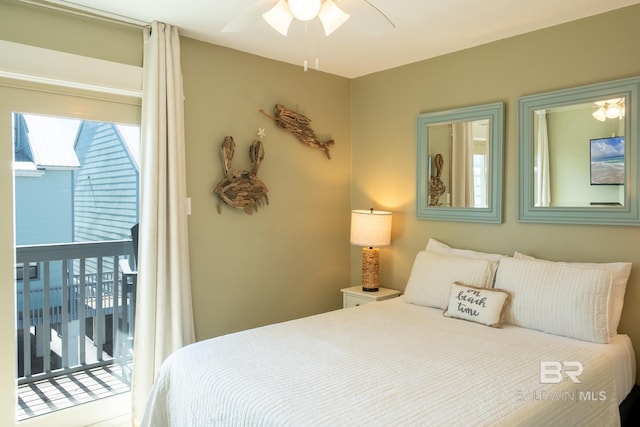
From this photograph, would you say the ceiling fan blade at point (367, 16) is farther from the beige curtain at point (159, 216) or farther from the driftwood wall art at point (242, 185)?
the driftwood wall art at point (242, 185)

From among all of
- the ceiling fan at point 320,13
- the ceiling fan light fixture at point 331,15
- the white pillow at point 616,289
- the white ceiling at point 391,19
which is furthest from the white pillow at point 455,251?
the ceiling fan light fixture at point 331,15

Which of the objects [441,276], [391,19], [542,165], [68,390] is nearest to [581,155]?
[542,165]

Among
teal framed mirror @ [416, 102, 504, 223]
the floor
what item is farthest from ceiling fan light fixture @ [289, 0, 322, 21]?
the floor

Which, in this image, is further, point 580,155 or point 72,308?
point 72,308

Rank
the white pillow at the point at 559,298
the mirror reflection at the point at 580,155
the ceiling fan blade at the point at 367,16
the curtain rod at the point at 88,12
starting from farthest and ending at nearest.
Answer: the mirror reflection at the point at 580,155, the curtain rod at the point at 88,12, the white pillow at the point at 559,298, the ceiling fan blade at the point at 367,16

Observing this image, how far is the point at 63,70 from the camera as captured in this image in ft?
8.21

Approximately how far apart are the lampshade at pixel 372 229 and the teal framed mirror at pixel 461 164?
0.89 feet

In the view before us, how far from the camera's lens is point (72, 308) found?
2773mm

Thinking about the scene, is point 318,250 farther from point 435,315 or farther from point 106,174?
point 106,174

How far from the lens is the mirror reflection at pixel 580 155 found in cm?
253

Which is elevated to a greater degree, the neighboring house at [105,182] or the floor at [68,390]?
the neighboring house at [105,182]

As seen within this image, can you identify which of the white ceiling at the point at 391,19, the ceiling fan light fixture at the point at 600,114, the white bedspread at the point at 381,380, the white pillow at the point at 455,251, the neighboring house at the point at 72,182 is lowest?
the white bedspread at the point at 381,380

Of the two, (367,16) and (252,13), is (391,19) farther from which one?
(252,13)

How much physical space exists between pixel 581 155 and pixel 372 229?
146 cm
